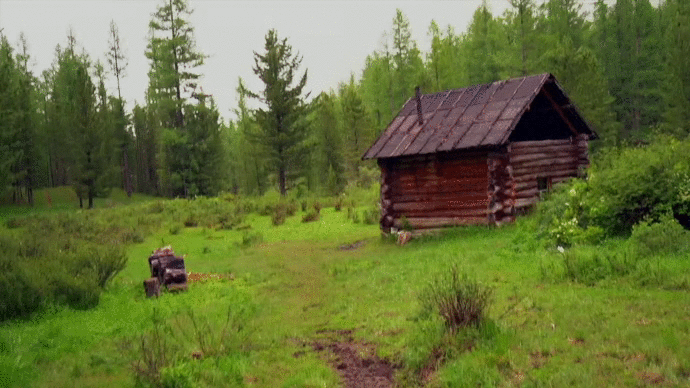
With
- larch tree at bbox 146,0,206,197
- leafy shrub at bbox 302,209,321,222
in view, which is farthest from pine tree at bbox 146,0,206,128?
leafy shrub at bbox 302,209,321,222

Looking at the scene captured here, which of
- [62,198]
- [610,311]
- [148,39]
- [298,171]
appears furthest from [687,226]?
[62,198]

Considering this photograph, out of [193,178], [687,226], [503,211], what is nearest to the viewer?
[687,226]

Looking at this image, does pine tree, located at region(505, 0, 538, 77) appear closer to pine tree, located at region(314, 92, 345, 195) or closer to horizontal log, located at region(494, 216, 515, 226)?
pine tree, located at region(314, 92, 345, 195)

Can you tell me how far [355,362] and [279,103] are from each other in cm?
3344

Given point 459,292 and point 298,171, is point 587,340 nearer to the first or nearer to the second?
point 459,292

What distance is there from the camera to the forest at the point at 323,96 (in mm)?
38562

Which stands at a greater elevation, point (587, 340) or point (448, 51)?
point (448, 51)

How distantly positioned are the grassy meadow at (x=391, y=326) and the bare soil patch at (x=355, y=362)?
Answer: 7 centimetres

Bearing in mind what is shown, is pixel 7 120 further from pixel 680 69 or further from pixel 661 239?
pixel 680 69

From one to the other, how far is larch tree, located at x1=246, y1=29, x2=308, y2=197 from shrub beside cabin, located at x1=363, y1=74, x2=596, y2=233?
780 inches

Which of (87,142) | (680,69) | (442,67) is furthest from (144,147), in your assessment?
(680,69)

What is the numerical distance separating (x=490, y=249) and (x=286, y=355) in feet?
25.9

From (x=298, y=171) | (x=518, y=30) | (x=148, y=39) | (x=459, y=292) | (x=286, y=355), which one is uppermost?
(x=148, y=39)

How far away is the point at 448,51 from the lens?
4916cm
